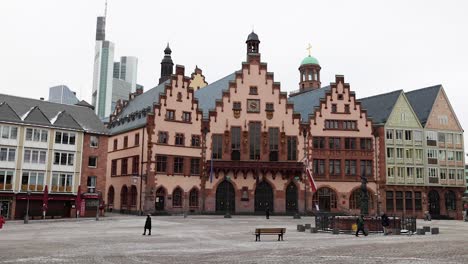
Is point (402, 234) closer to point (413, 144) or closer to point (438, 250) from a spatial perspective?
point (438, 250)

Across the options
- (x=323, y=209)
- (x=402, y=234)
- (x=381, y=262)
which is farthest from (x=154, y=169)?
(x=381, y=262)

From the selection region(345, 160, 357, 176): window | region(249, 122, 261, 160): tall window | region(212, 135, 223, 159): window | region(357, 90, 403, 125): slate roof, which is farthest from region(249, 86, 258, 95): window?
region(357, 90, 403, 125): slate roof

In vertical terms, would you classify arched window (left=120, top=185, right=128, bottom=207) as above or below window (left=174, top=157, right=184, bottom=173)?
below

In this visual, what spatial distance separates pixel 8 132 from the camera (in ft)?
178

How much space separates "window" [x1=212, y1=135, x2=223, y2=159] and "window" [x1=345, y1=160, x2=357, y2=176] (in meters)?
18.5

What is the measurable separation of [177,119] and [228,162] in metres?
9.06

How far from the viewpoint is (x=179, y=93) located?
64812 millimetres

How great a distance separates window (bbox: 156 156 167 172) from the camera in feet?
205

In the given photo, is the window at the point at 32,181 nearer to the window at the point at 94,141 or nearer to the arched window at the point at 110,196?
the window at the point at 94,141

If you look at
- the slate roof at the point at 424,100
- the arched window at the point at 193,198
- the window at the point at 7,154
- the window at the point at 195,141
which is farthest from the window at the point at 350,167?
the window at the point at 7,154

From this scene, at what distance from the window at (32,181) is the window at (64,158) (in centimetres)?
242

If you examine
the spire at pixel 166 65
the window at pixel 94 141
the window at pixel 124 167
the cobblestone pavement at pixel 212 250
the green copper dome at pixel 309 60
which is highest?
the green copper dome at pixel 309 60

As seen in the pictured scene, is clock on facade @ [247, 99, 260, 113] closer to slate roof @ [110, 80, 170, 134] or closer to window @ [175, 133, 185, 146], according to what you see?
window @ [175, 133, 185, 146]

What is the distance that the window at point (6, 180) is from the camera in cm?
5311
